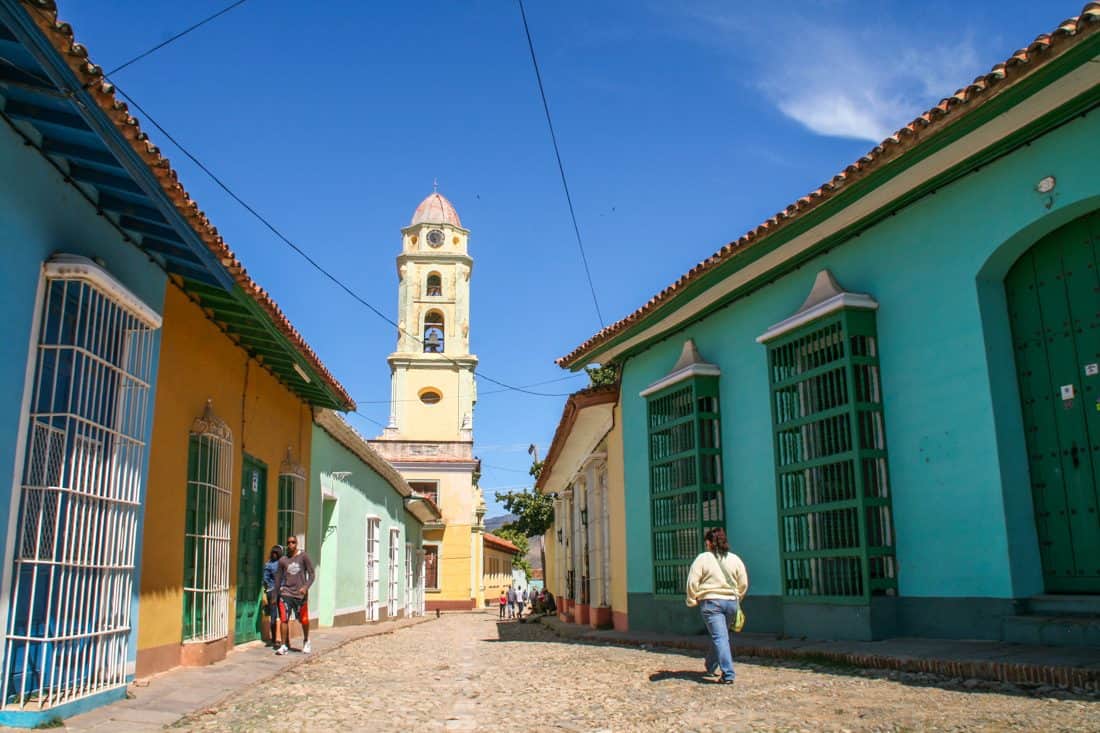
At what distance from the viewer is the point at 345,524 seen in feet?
54.7

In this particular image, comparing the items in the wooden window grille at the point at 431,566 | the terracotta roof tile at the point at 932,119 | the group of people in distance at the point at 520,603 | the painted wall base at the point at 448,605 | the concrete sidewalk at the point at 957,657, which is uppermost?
the terracotta roof tile at the point at 932,119

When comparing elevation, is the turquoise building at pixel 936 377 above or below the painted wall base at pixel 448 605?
above

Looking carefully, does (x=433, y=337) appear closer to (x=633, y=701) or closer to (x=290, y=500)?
(x=290, y=500)

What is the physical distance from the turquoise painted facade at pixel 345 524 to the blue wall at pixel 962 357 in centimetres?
889

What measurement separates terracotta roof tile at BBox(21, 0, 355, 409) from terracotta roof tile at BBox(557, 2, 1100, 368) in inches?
185

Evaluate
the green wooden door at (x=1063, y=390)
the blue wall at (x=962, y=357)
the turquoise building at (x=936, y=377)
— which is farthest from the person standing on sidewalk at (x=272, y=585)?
the green wooden door at (x=1063, y=390)

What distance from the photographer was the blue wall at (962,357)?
661 centimetres

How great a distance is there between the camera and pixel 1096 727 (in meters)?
4.22

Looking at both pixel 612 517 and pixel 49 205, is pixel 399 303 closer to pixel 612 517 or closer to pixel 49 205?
pixel 612 517

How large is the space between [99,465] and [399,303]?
95.6 feet

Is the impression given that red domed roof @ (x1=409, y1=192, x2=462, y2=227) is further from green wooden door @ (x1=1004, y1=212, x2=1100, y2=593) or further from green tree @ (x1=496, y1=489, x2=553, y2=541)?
green wooden door @ (x1=1004, y1=212, x2=1100, y2=593)

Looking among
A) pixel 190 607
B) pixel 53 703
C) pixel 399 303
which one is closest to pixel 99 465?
pixel 53 703

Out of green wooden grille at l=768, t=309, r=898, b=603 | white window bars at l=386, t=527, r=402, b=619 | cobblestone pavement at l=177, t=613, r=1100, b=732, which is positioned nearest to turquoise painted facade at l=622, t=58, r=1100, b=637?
green wooden grille at l=768, t=309, r=898, b=603

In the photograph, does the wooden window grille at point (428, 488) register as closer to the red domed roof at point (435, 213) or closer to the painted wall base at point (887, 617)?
the red domed roof at point (435, 213)
